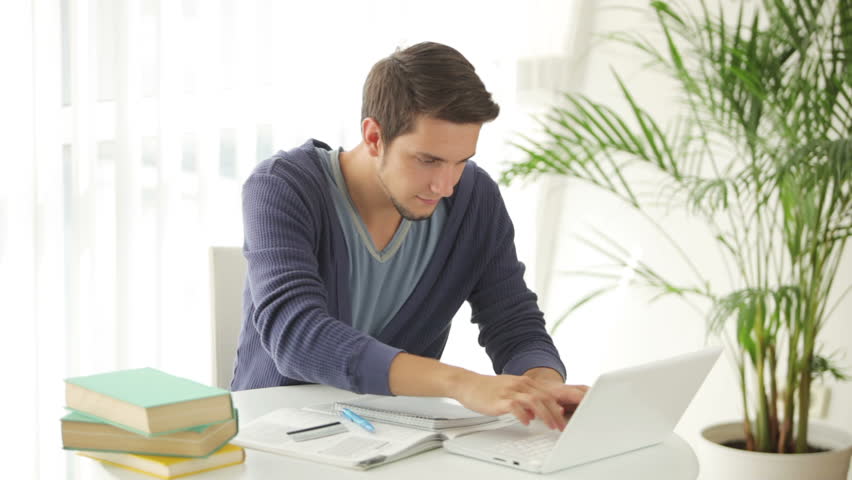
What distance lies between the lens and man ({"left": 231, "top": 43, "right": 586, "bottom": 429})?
129 centimetres

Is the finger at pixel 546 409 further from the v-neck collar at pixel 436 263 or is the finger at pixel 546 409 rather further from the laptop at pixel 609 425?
the v-neck collar at pixel 436 263

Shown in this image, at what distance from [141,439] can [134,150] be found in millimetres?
1584

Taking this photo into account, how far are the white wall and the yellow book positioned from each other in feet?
7.44

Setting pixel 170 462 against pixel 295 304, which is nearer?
pixel 170 462

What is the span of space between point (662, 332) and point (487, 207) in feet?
5.29

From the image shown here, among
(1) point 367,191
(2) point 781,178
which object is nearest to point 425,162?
(1) point 367,191

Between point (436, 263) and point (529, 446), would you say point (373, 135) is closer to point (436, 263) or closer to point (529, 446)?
point (436, 263)

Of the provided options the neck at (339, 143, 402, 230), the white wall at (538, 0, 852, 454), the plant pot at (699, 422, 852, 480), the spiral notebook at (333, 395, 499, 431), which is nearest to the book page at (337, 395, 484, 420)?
the spiral notebook at (333, 395, 499, 431)

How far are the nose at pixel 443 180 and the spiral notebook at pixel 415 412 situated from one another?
1.13 ft

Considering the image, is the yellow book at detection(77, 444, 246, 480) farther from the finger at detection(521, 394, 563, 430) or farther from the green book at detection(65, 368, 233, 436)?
the finger at detection(521, 394, 563, 430)

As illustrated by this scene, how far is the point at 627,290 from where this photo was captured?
3.29 metres

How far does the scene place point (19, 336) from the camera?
2332 millimetres

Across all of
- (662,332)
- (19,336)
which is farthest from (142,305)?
(662,332)

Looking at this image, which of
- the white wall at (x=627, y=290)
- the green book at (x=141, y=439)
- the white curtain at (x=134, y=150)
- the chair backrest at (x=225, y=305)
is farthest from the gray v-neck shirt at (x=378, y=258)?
the white wall at (x=627, y=290)
